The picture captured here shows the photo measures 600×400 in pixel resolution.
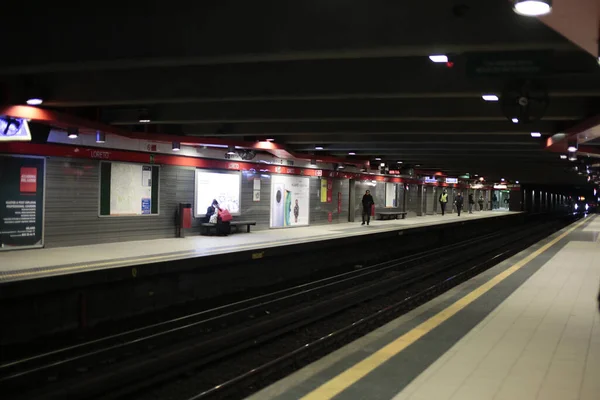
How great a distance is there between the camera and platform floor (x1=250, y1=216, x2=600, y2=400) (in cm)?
444

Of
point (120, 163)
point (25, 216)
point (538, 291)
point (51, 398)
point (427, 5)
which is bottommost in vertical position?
point (51, 398)

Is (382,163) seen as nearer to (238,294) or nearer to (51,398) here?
(238,294)

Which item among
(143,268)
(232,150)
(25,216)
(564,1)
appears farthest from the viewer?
(232,150)

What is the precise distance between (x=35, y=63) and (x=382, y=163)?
65.6 feet

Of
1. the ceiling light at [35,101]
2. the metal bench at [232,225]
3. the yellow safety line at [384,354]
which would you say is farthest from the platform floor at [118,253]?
the yellow safety line at [384,354]

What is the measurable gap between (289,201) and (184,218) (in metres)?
6.32

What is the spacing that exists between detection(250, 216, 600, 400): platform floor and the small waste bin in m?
8.83

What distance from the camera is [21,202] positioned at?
11.4m

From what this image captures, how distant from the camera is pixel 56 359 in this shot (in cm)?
720

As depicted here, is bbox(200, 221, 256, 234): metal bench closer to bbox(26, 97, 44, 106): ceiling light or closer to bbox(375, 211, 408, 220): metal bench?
bbox(26, 97, 44, 106): ceiling light

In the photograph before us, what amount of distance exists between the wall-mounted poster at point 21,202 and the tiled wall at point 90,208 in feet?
0.71

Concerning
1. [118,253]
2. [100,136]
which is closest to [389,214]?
[100,136]

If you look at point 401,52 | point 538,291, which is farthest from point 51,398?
point 538,291

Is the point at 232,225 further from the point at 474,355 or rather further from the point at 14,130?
the point at 474,355
